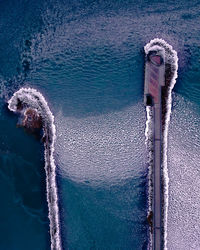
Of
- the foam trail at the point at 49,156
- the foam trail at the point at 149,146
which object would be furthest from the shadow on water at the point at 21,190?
the foam trail at the point at 149,146

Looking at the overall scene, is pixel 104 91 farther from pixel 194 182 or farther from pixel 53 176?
pixel 194 182

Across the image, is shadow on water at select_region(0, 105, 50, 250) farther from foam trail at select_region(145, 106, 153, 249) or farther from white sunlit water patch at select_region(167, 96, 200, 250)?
white sunlit water patch at select_region(167, 96, 200, 250)

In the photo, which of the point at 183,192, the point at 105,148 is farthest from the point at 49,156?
the point at 183,192

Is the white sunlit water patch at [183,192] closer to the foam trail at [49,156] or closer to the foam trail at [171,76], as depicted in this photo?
the foam trail at [171,76]

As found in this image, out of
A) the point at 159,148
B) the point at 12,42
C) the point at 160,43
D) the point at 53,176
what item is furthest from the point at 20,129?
the point at 160,43

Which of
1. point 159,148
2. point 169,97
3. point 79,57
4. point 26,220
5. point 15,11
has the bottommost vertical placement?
point 26,220

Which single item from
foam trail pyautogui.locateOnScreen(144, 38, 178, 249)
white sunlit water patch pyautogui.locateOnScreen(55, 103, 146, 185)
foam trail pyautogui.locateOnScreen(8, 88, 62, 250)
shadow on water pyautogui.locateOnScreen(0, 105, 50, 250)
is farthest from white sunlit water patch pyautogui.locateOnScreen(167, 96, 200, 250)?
shadow on water pyautogui.locateOnScreen(0, 105, 50, 250)
